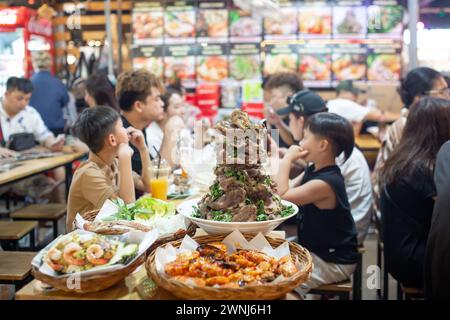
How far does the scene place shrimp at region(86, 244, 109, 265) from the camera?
1431 millimetres

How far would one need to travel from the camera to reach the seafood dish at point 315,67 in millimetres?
5973

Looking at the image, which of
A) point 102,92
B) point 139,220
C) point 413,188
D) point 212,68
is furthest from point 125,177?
point 212,68

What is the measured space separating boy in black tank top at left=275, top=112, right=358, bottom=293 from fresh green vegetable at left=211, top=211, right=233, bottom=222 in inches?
35.8

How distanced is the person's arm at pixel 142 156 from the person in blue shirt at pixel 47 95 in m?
3.89

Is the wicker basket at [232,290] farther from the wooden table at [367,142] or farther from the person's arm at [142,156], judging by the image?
the wooden table at [367,142]

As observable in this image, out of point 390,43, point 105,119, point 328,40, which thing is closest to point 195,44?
point 328,40

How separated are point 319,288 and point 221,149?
1.17 m

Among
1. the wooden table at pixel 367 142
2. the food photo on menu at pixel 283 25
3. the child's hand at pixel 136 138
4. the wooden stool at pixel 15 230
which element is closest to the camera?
the child's hand at pixel 136 138

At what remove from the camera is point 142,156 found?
3195 millimetres

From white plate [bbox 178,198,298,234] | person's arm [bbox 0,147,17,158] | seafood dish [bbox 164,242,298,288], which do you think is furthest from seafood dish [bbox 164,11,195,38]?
seafood dish [bbox 164,242,298,288]

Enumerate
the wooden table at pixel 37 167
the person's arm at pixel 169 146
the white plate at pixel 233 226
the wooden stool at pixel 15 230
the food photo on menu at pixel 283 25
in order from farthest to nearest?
Answer: the food photo on menu at pixel 283 25, the wooden table at pixel 37 167, the person's arm at pixel 169 146, the wooden stool at pixel 15 230, the white plate at pixel 233 226

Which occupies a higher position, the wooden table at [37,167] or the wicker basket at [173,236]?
the wicker basket at [173,236]

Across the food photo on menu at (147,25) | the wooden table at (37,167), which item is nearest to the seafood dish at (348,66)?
the food photo on menu at (147,25)

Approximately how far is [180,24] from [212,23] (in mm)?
397
